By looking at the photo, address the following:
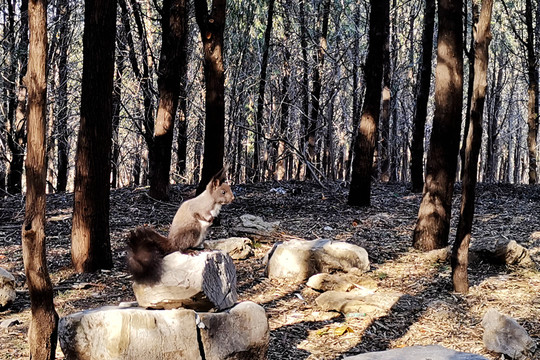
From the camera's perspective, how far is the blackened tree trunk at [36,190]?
14.8 feet

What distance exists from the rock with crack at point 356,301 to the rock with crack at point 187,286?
1869 millimetres

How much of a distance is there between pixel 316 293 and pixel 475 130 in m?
2.82

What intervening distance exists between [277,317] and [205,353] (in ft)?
5.87

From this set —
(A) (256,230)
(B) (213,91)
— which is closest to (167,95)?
(B) (213,91)

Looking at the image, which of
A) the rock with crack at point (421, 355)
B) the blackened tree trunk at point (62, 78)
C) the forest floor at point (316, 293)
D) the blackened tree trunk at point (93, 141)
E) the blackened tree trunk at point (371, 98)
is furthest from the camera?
the blackened tree trunk at point (62, 78)

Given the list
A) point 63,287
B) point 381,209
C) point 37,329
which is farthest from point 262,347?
point 381,209

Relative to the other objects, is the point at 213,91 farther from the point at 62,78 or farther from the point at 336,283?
the point at 62,78

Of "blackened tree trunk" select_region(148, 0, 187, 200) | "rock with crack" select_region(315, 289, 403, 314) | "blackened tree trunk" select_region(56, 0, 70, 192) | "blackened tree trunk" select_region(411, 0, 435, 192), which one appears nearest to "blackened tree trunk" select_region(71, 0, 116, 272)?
"rock with crack" select_region(315, 289, 403, 314)

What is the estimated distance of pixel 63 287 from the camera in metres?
7.08

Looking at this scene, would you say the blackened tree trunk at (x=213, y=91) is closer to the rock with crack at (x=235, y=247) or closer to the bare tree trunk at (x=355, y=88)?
the rock with crack at (x=235, y=247)

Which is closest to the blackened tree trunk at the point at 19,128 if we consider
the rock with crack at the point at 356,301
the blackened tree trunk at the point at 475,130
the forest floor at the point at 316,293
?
the forest floor at the point at 316,293

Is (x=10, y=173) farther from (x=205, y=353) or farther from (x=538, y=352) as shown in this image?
(x=538, y=352)

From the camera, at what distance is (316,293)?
24.0ft

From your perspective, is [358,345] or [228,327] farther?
[358,345]
